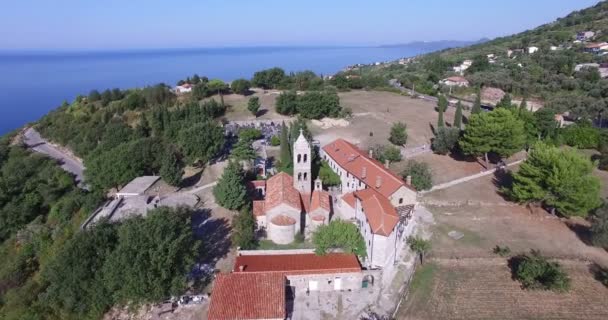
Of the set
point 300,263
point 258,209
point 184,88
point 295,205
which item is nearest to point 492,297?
point 300,263

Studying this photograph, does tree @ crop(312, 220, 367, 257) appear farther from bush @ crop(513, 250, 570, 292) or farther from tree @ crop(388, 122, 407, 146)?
tree @ crop(388, 122, 407, 146)

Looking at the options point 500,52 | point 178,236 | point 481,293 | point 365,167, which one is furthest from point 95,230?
point 500,52

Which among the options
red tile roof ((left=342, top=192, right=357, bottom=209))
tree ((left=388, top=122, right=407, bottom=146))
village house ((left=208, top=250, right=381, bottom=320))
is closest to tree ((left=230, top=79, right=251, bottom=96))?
tree ((left=388, top=122, right=407, bottom=146))

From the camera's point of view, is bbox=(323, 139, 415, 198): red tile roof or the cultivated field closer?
the cultivated field

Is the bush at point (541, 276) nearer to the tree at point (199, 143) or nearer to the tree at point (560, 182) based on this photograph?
the tree at point (560, 182)

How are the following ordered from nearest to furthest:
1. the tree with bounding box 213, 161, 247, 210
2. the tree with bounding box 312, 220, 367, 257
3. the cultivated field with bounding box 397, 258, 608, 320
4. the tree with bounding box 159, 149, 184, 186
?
the cultivated field with bounding box 397, 258, 608, 320
the tree with bounding box 312, 220, 367, 257
the tree with bounding box 213, 161, 247, 210
the tree with bounding box 159, 149, 184, 186

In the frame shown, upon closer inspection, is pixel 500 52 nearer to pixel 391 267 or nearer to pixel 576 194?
pixel 576 194
